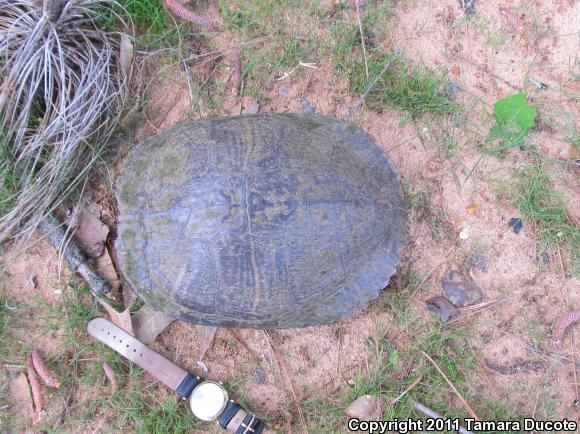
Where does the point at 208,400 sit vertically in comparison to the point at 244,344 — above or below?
below

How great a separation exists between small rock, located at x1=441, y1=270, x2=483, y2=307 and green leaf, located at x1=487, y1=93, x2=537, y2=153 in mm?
922

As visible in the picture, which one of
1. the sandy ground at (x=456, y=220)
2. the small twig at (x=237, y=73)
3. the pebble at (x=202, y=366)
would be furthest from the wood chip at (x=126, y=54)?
the pebble at (x=202, y=366)

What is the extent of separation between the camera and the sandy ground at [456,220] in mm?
3004

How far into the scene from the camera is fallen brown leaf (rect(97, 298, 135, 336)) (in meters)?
2.95

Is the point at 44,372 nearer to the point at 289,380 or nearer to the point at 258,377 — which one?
the point at 258,377

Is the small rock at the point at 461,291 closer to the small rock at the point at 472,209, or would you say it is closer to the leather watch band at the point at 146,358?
the small rock at the point at 472,209

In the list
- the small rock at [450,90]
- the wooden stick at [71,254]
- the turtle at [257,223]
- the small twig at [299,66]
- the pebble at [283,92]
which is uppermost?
the small twig at [299,66]

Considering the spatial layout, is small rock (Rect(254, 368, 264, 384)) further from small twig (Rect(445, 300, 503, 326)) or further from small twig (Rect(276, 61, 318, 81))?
small twig (Rect(276, 61, 318, 81))

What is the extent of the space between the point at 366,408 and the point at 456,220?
1389 mm

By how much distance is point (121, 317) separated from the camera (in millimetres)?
2961

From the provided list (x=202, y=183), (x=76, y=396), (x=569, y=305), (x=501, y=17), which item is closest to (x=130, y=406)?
(x=76, y=396)

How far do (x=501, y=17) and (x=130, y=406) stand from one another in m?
3.70

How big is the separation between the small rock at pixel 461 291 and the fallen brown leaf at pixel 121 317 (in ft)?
6.91

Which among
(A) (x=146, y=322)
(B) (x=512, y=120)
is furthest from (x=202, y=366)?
(B) (x=512, y=120)
